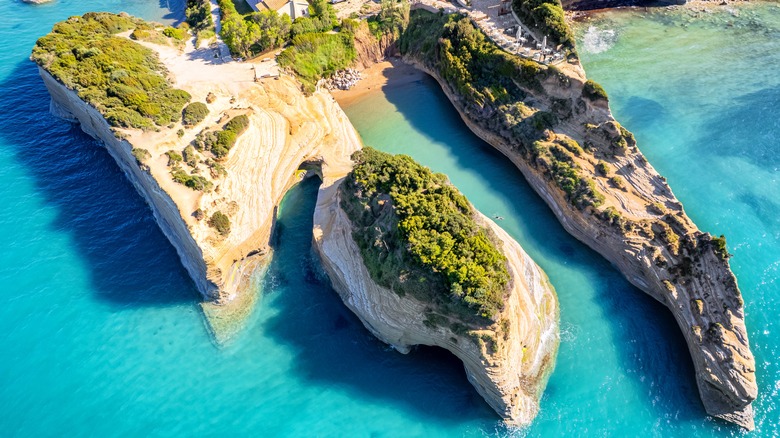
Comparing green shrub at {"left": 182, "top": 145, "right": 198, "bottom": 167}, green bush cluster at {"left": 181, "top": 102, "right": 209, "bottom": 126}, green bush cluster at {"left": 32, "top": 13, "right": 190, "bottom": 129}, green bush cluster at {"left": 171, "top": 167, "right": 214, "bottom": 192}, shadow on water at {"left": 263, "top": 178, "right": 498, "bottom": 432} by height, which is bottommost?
shadow on water at {"left": 263, "top": 178, "right": 498, "bottom": 432}

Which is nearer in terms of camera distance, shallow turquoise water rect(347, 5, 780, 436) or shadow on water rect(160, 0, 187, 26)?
shallow turquoise water rect(347, 5, 780, 436)

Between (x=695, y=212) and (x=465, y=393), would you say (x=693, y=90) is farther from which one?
(x=465, y=393)

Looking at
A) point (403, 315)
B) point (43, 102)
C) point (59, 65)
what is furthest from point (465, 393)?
point (43, 102)

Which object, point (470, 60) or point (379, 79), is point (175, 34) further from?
point (470, 60)

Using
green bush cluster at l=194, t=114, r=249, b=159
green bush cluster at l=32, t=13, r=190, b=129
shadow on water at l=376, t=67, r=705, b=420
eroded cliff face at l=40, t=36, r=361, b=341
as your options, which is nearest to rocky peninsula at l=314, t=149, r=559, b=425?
shadow on water at l=376, t=67, r=705, b=420

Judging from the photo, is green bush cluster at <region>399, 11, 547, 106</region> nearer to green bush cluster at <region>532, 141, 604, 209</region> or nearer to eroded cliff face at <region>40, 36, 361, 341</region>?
green bush cluster at <region>532, 141, 604, 209</region>

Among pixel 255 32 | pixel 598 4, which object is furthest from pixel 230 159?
pixel 598 4
